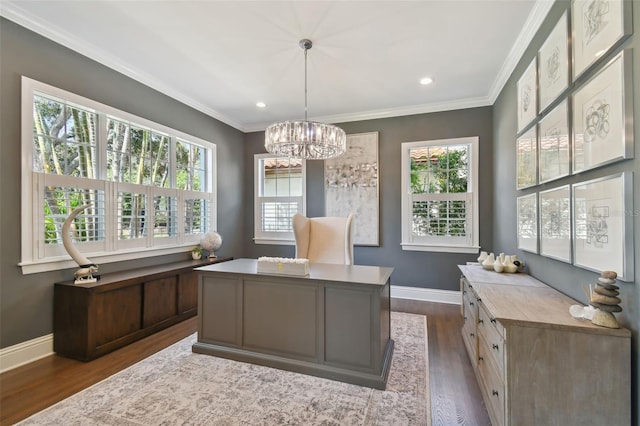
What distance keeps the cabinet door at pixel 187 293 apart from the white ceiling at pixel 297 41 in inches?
96.8

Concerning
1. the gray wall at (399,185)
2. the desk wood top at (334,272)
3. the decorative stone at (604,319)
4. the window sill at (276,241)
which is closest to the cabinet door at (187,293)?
the desk wood top at (334,272)

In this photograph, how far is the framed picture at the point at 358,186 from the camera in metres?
4.52

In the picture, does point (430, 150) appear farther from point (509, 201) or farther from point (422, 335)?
point (422, 335)

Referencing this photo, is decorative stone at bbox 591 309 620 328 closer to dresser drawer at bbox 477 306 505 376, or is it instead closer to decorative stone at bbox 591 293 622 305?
decorative stone at bbox 591 293 622 305

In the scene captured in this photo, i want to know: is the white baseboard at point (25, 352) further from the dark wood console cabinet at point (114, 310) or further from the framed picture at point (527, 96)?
the framed picture at point (527, 96)

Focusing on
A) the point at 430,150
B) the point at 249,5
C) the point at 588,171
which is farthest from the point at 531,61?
the point at 249,5

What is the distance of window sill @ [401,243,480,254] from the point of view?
404 cm

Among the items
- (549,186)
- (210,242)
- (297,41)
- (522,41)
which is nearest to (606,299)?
(549,186)

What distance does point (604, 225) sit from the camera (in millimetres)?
1470

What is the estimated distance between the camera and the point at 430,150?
430 centimetres

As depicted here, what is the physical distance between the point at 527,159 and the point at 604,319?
5.48 feet

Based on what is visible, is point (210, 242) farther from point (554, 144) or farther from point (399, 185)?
point (554, 144)

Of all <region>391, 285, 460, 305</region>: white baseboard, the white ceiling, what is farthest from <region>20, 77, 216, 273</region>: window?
<region>391, 285, 460, 305</region>: white baseboard

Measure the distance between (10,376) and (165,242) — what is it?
181cm
